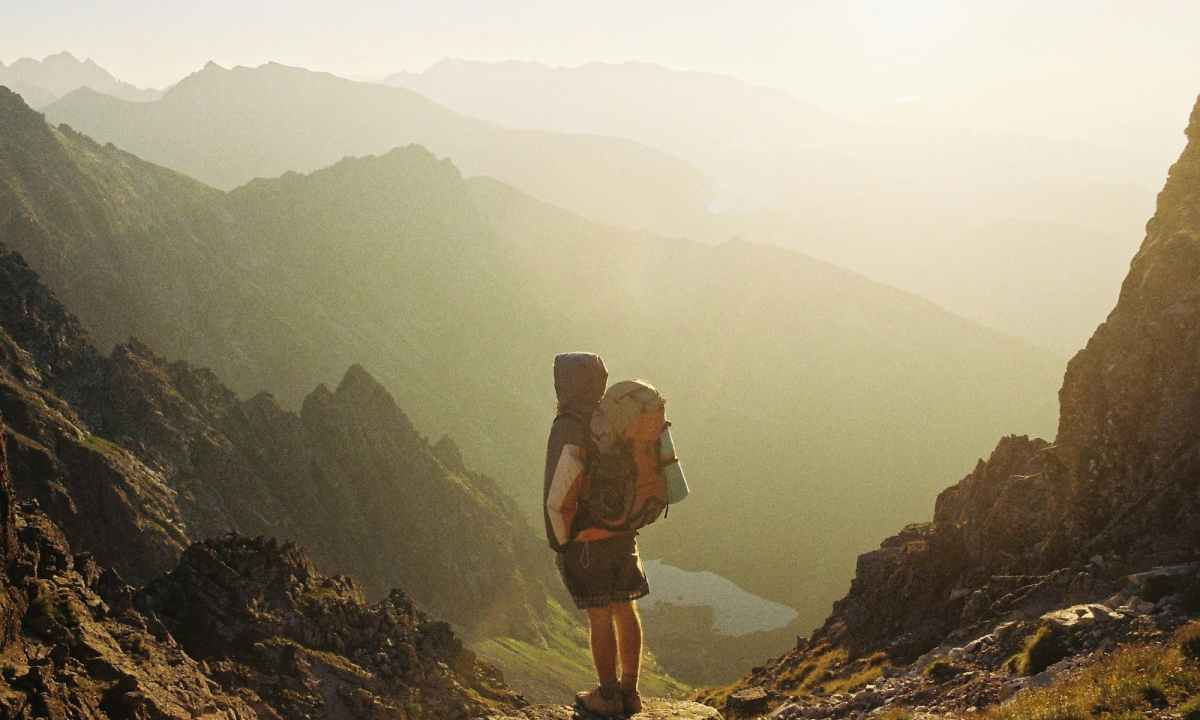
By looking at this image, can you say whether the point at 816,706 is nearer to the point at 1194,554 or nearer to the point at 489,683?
the point at 1194,554

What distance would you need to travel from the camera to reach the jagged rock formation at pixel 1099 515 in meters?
22.0

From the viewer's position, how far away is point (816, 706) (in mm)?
20984

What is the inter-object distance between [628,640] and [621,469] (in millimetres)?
2655

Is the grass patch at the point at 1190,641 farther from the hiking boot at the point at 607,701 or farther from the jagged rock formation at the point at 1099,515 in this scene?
the hiking boot at the point at 607,701

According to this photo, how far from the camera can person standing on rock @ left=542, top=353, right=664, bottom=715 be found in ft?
38.0

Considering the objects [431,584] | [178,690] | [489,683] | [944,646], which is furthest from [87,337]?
[944,646]

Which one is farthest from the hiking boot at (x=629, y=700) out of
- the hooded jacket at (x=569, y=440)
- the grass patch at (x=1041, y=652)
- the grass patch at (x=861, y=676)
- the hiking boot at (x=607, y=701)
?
the grass patch at (x=861, y=676)

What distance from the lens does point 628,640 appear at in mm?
12469

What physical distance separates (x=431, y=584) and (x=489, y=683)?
93832 millimetres

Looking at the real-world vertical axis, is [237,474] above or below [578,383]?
above

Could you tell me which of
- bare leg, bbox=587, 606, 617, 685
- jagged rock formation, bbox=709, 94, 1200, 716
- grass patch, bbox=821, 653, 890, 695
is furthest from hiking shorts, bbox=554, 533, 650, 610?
grass patch, bbox=821, 653, 890, 695

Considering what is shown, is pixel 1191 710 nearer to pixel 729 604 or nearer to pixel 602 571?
pixel 602 571

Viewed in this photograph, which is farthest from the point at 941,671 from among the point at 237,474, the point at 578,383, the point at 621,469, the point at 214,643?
the point at 237,474

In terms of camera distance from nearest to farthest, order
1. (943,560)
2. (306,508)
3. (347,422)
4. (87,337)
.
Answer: (943,560), (87,337), (306,508), (347,422)
